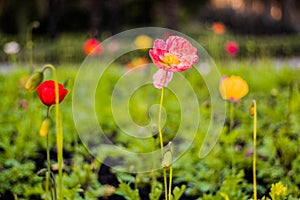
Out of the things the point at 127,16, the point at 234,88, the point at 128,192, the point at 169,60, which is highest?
the point at 127,16

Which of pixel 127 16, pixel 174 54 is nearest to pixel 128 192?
pixel 174 54

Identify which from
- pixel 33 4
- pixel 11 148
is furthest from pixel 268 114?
pixel 33 4

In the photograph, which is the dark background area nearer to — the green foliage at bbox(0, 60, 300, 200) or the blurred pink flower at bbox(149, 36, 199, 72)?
Result: the green foliage at bbox(0, 60, 300, 200)

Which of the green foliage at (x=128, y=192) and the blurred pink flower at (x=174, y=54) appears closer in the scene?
the blurred pink flower at (x=174, y=54)

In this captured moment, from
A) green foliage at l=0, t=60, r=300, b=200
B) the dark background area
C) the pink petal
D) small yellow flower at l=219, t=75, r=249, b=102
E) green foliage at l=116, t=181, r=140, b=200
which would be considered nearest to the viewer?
the pink petal

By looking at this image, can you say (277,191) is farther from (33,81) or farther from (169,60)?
(33,81)

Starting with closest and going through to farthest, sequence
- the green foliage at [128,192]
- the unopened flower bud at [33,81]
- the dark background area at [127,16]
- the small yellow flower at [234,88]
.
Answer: the unopened flower bud at [33,81]
the green foliage at [128,192]
the small yellow flower at [234,88]
the dark background area at [127,16]

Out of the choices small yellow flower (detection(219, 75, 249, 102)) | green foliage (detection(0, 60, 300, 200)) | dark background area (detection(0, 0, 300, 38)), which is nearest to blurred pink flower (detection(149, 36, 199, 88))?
green foliage (detection(0, 60, 300, 200))

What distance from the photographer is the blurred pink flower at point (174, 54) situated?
54.1 inches

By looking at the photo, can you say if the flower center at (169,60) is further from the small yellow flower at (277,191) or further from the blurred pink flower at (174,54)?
the small yellow flower at (277,191)

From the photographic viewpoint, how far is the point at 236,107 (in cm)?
326

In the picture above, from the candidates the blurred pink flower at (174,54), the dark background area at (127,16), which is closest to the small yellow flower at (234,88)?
the blurred pink flower at (174,54)

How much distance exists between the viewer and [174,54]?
1381mm

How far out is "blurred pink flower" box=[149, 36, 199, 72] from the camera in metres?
1.37
